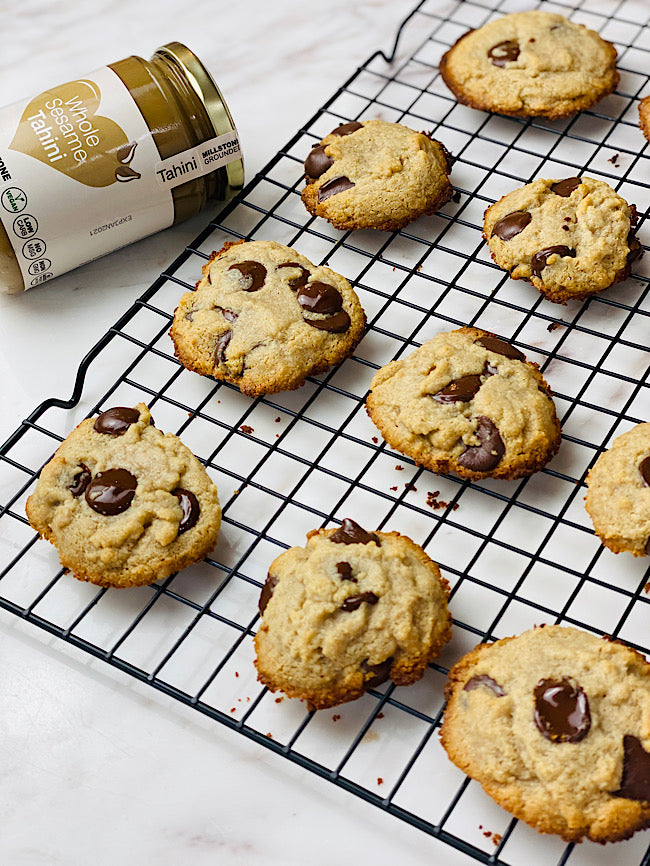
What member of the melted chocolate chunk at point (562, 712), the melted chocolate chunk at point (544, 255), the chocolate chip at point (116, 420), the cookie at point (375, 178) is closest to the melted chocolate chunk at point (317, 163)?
the cookie at point (375, 178)

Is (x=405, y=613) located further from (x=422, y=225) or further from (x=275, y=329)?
(x=422, y=225)

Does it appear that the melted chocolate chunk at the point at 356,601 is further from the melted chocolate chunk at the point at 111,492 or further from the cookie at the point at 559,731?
the melted chocolate chunk at the point at 111,492

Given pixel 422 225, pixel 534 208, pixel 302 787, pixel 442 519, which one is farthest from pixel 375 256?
pixel 302 787

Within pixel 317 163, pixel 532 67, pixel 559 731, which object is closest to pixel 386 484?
pixel 559 731

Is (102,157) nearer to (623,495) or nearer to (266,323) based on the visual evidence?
(266,323)

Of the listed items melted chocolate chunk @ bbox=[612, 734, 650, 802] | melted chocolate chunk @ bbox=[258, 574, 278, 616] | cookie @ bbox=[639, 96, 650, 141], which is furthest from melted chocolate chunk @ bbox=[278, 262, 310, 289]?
melted chocolate chunk @ bbox=[612, 734, 650, 802]
